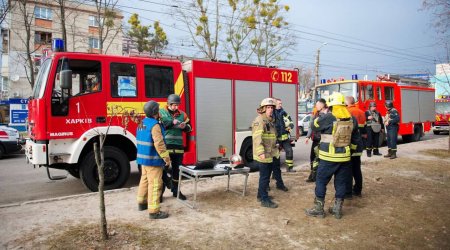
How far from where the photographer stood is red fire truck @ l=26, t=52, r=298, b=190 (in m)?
5.75

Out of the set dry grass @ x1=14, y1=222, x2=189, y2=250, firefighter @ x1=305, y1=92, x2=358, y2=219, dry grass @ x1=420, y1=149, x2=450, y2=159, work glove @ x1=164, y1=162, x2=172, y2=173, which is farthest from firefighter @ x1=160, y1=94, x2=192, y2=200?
dry grass @ x1=420, y1=149, x2=450, y2=159

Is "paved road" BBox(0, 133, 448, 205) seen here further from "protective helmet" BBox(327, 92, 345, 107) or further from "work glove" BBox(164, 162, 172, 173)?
"protective helmet" BBox(327, 92, 345, 107)

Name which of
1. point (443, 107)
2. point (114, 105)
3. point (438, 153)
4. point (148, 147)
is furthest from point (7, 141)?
point (443, 107)

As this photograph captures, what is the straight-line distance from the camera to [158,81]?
6.81m

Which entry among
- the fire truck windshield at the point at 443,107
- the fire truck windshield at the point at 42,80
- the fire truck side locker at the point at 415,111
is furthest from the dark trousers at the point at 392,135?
the fire truck windshield at the point at 443,107

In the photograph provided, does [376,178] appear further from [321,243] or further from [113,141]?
[113,141]

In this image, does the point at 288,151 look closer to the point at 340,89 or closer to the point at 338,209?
the point at 338,209

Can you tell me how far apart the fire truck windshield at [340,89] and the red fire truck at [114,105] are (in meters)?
6.29

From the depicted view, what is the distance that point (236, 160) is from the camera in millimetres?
5578

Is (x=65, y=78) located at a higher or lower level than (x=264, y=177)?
higher

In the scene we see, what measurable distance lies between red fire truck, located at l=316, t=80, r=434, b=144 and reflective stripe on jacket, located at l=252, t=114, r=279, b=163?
8.48m

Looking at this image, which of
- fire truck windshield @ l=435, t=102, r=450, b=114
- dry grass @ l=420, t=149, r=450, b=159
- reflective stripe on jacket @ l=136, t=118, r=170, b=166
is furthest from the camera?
fire truck windshield @ l=435, t=102, r=450, b=114

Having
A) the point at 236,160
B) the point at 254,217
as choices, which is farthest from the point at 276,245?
the point at 236,160

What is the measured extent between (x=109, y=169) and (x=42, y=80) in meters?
1.98
